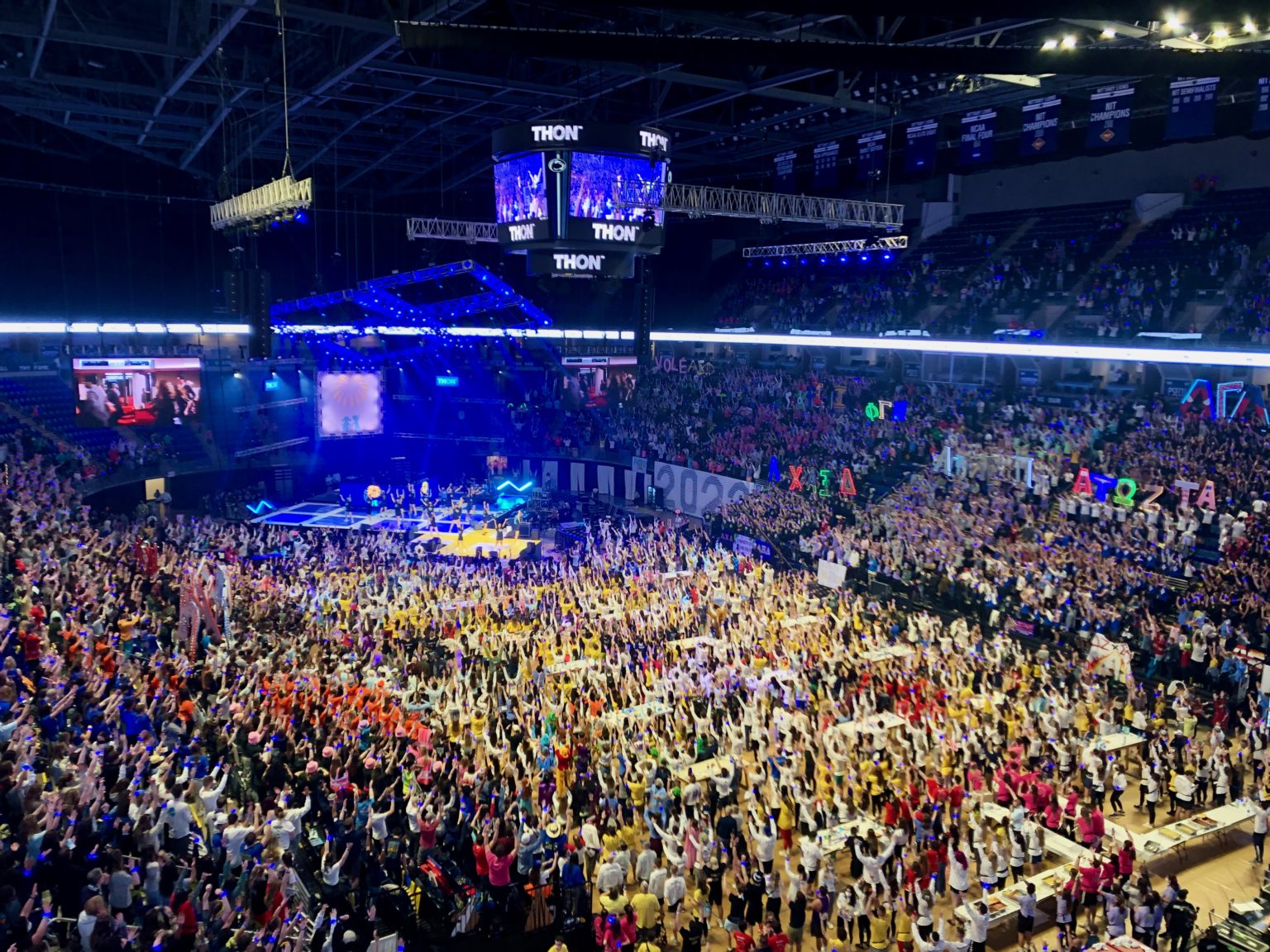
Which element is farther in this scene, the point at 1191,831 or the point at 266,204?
the point at 266,204

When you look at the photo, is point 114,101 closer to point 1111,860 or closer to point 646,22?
point 646,22

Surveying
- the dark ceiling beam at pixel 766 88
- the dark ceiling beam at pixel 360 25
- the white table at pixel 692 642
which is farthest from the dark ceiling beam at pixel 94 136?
the white table at pixel 692 642

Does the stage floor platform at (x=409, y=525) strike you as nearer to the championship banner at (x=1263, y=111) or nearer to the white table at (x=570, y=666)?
the white table at (x=570, y=666)

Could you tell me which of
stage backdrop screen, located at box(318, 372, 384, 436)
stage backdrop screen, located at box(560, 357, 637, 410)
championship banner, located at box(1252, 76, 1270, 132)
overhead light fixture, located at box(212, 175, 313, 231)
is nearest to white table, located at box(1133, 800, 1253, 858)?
overhead light fixture, located at box(212, 175, 313, 231)

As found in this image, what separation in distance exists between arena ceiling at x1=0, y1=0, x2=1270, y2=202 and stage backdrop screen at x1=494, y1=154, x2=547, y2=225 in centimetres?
206

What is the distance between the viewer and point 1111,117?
63.8ft

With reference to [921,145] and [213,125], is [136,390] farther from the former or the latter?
[921,145]

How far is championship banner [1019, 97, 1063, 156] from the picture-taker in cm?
2064

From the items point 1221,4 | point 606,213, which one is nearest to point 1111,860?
point 1221,4

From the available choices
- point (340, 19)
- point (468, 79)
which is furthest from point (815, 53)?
point (468, 79)

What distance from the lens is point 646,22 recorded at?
17.5 metres

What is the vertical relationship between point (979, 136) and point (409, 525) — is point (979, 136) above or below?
above

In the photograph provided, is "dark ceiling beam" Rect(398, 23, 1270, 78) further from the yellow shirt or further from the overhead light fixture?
the yellow shirt

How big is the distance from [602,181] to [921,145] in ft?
28.0
